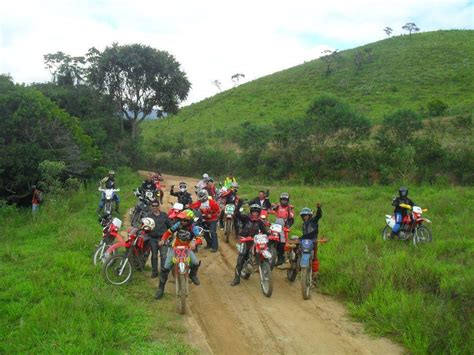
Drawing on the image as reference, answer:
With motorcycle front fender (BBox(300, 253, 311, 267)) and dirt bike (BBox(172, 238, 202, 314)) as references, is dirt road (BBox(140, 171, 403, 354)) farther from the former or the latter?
motorcycle front fender (BBox(300, 253, 311, 267))

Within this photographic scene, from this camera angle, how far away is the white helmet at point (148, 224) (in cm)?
909

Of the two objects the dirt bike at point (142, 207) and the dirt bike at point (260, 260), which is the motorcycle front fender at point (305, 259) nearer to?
the dirt bike at point (260, 260)

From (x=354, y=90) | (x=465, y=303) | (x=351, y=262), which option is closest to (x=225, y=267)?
(x=351, y=262)

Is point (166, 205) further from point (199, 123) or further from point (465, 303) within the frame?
point (199, 123)

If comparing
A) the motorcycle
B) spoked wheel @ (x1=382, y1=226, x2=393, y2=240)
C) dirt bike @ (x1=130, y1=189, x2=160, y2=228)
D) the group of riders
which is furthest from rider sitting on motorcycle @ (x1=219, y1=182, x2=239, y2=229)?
the motorcycle

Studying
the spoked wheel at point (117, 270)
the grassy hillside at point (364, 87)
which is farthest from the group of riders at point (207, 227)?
the grassy hillside at point (364, 87)

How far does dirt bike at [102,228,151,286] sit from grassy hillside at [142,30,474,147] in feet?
117

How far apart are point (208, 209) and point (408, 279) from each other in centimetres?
539

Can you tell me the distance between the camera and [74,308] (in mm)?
7242

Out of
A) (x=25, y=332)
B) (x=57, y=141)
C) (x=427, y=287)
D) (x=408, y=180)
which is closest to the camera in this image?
(x=25, y=332)

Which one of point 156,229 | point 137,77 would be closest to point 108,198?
point 156,229

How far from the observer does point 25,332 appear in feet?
21.5

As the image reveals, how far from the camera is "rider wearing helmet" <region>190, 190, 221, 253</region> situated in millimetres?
11883

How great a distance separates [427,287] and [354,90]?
165 feet
